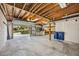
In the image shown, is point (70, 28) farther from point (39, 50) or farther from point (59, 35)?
point (39, 50)

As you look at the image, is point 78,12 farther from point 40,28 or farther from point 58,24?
point 40,28

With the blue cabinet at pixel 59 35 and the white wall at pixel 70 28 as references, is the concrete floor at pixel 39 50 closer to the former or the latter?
the white wall at pixel 70 28

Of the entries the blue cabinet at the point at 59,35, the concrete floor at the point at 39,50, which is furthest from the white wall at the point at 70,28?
the concrete floor at the point at 39,50

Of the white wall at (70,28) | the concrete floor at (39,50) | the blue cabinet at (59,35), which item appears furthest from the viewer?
the blue cabinet at (59,35)

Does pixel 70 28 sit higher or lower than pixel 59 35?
higher

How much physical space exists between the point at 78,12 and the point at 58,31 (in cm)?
315

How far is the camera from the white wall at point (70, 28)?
593 cm

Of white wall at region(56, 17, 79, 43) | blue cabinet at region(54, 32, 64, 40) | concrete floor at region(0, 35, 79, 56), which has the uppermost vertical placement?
white wall at region(56, 17, 79, 43)

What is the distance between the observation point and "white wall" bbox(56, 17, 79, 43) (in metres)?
5.93

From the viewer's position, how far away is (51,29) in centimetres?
800

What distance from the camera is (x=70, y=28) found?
21.7ft

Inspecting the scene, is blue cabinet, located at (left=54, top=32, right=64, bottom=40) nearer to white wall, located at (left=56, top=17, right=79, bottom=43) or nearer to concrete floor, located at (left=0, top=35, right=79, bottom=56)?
white wall, located at (left=56, top=17, right=79, bottom=43)

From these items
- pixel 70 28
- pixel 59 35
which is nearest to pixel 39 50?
pixel 70 28

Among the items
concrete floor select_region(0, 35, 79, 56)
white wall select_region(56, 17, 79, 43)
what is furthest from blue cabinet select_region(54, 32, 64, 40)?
concrete floor select_region(0, 35, 79, 56)
